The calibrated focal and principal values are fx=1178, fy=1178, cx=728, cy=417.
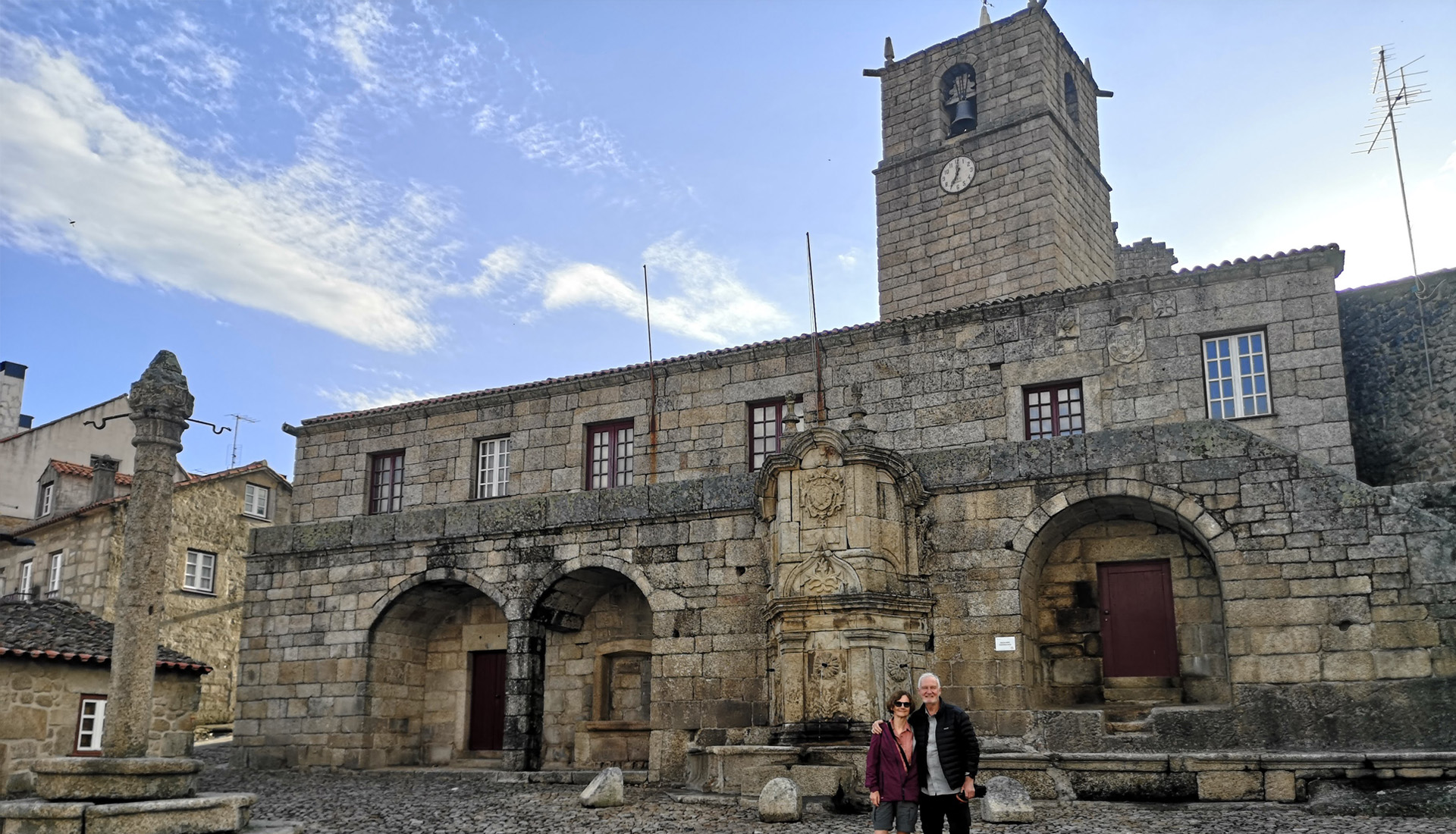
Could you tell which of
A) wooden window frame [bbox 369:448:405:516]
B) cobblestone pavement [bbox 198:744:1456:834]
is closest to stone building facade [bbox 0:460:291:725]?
wooden window frame [bbox 369:448:405:516]

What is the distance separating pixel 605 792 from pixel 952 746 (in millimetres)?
6129

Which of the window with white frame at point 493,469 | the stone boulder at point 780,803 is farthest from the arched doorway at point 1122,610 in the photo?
the window with white frame at point 493,469

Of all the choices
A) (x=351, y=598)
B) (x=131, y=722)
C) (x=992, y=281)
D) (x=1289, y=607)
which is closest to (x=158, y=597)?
(x=131, y=722)

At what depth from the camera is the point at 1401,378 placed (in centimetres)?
1584

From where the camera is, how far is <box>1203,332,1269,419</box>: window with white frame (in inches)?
592

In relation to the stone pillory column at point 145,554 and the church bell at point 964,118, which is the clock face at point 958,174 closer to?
the church bell at point 964,118

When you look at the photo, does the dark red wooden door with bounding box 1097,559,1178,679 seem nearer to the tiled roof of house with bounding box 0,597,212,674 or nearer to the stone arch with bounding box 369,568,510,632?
the stone arch with bounding box 369,568,510,632

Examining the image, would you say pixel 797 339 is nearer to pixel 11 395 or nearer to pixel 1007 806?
pixel 1007 806

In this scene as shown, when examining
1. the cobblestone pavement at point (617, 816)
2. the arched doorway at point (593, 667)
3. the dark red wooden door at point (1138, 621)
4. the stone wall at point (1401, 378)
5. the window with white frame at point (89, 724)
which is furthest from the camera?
the arched doorway at point (593, 667)

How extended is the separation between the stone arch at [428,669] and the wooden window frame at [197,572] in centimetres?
990

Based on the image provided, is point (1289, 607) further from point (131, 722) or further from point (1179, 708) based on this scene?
point (131, 722)

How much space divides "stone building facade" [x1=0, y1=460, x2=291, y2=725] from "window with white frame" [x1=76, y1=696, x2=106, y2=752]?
1145 centimetres

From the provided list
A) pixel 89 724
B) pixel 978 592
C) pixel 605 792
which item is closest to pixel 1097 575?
pixel 978 592

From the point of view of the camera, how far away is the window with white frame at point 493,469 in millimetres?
19812
